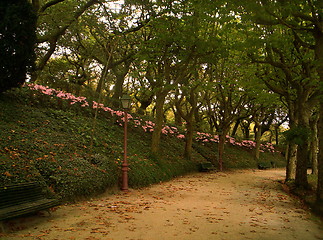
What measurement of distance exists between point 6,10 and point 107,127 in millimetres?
7748

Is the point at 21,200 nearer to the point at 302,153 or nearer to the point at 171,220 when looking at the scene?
the point at 171,220

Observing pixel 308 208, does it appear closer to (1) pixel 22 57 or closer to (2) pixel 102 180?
(2) pixel 102 180

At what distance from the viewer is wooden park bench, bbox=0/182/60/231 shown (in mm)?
5184

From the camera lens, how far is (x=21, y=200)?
576cm

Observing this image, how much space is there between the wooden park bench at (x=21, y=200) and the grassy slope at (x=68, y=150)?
444mm

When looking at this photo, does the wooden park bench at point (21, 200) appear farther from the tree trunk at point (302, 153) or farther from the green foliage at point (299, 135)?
the tree trunk at point (302, 153)

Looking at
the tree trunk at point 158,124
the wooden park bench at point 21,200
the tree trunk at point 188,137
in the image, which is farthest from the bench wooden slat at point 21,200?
the tree trunk at point 188,137

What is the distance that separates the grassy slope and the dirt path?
88cm

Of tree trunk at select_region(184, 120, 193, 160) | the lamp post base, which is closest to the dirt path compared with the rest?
the lamp post base

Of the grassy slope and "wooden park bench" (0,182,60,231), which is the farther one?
the grassy slope

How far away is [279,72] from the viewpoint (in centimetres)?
1245

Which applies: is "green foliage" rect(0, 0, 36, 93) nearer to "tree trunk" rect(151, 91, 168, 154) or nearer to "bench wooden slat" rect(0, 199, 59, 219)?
"bench wooden slat" rect(0, 199, 59, 219)

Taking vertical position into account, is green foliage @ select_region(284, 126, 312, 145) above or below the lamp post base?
above

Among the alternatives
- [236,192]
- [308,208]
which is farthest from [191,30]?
[308,208]
